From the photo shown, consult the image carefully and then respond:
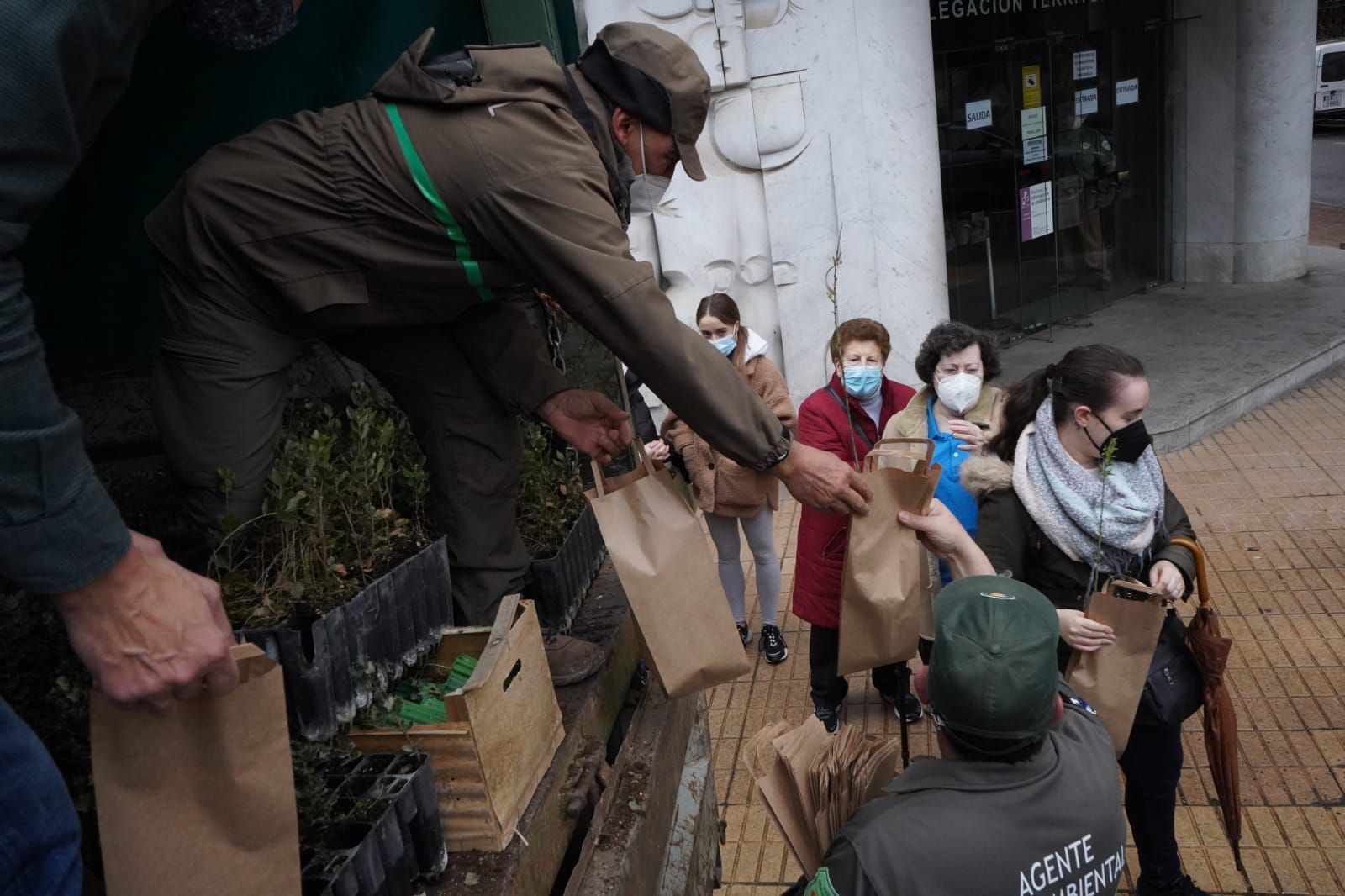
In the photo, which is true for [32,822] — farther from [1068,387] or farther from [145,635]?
[1068,387]

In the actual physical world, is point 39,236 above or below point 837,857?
above

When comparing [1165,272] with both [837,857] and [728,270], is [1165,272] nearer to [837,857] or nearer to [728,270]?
[728,270]

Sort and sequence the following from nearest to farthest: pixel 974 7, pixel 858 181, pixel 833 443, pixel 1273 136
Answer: pixel 833 443, pixel 858 181, pixel 974 7, pixel 1273 136

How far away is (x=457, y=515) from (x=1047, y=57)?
8.17 m

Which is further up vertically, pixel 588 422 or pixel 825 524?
pixel 588 422

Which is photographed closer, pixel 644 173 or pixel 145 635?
pixel 145 635

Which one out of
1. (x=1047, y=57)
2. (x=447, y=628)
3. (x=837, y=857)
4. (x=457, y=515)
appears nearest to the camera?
(x=837, y=857)

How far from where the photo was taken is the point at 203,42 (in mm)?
2957

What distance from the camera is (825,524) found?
429 centimetres

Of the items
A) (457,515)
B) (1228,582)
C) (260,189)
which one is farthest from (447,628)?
(1228,582)

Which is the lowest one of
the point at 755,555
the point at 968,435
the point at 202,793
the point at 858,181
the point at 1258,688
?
the point at 1258,688

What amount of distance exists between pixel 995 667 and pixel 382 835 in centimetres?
108

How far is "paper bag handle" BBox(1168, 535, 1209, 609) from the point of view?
297cm

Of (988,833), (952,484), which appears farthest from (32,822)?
(952,484)
